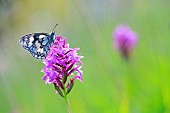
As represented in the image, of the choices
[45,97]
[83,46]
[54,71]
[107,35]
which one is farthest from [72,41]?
[54,71]

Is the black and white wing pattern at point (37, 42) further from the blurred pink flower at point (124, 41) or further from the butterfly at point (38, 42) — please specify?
the blurred pink flower at point (124, 41)

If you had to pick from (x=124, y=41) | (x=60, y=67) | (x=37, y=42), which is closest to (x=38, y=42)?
(x=37, y=42)

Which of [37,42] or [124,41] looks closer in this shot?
[37,42]

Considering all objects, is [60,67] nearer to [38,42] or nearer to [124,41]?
[38,42]

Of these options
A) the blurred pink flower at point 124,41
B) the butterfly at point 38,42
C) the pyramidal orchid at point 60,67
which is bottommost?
the pyramidal orchid at point 60,67

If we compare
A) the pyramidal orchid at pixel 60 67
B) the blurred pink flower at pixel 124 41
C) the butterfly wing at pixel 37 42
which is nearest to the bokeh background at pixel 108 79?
the blurred pink flower at pixel 124 41

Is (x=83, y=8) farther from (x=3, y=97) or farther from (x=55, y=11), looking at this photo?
(x=55, y=11)

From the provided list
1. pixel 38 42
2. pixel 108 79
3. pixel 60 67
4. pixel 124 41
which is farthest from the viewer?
pixel 108 79

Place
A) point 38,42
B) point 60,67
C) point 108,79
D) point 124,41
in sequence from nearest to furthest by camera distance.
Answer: point 60,67 < point 38,42 < point 124,41 < point 108,79
